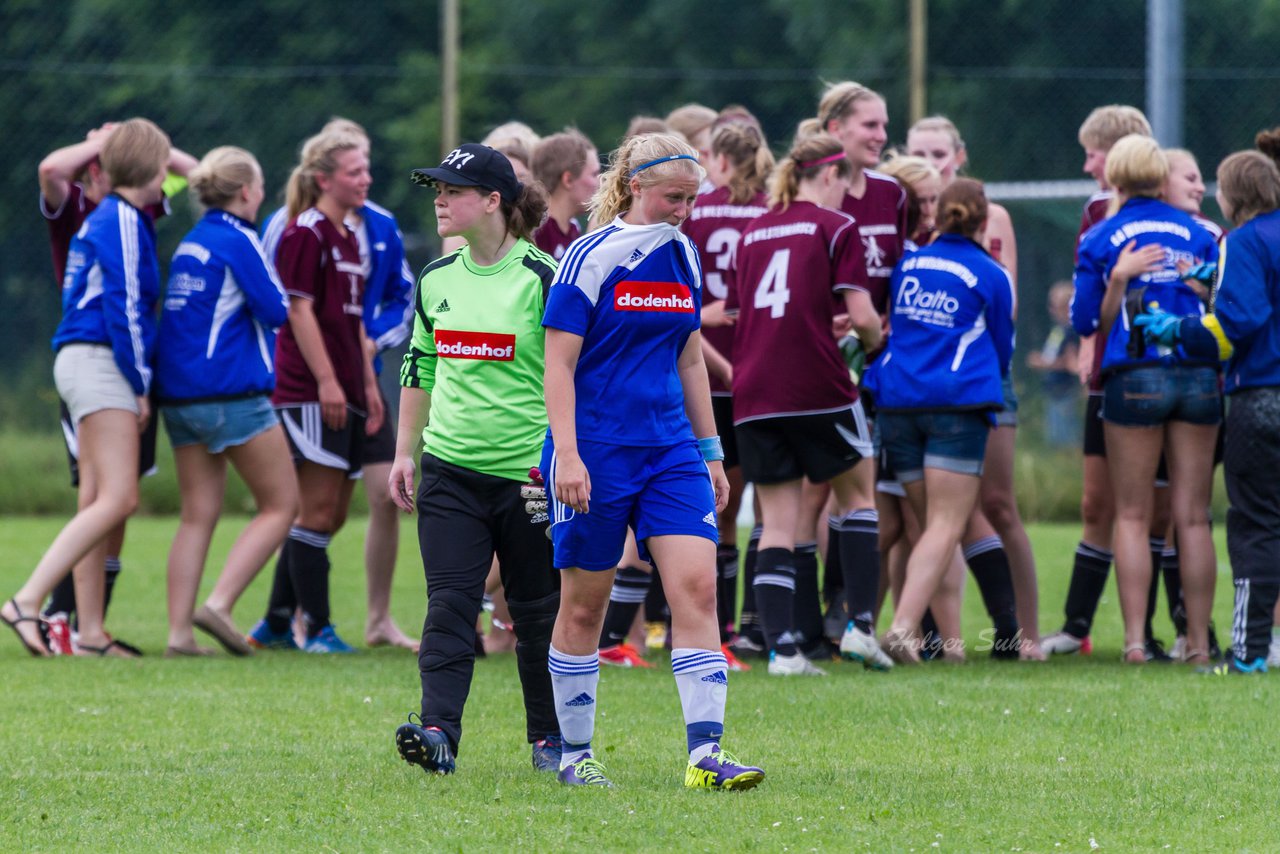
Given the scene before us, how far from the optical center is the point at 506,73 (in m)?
18.8

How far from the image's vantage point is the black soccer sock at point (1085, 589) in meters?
8.52

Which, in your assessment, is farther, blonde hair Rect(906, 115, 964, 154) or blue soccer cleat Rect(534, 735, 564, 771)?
blonde hair Rect(906, 115, 964, 154)

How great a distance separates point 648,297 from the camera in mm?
5129

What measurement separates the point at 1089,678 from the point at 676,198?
3298 mm

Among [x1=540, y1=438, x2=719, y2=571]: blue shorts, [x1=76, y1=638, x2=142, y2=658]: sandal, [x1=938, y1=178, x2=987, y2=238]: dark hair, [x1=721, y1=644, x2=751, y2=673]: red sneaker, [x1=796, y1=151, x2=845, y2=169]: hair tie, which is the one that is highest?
[x1=796, y1=151, x2=845, y2=169]: hair tie

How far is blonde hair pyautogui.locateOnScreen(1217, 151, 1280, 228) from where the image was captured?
7504 millimetres

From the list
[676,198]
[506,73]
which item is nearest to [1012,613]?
[676,198]

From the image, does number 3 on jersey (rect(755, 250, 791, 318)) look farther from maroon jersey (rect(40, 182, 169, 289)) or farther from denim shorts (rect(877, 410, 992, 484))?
maroon jersey (rect(40, 182, 169, 289))

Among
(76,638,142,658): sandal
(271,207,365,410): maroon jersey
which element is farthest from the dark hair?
(76,638,142,658): sandal

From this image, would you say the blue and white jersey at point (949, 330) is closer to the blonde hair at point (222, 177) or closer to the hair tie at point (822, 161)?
the hair tie at point (822, 161)

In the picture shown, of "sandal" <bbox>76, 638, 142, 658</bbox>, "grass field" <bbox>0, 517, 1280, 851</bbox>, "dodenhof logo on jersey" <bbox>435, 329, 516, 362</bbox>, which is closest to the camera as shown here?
"grass field" <bbox>0, 517, 1280, 851</bbox>

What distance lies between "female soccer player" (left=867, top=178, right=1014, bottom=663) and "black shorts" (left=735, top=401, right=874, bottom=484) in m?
0.33

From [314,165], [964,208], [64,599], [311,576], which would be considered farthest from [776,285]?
[64,599]

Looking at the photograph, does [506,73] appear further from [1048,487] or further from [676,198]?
Result: [676,198]
